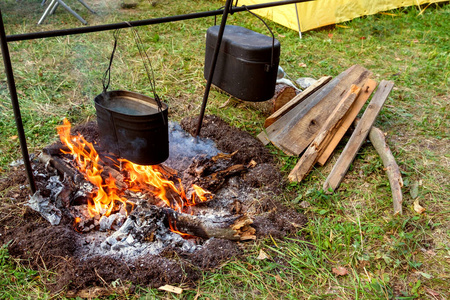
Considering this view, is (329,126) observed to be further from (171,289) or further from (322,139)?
(171,289)

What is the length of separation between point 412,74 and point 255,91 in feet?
11.2

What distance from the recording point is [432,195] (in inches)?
137

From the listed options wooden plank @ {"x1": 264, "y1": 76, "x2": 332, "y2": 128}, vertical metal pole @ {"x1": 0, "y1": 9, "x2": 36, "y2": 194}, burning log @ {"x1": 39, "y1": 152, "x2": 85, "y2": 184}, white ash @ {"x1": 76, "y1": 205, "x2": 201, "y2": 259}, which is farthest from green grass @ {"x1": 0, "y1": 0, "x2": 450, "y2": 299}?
vertical metal pole @ {"x1": 0, "y1": 9, "x2": 36, "y2": 194}

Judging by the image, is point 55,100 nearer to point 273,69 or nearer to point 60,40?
point 60,40

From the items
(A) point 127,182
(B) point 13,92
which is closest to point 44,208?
(A) point 127,182

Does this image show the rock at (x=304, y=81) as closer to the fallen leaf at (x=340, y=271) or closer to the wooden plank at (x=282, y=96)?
the wooden plank at (x=282, y=96)

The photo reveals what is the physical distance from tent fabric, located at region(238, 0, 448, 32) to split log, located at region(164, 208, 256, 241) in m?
5.37

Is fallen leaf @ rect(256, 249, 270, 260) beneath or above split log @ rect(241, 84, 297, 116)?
beneath

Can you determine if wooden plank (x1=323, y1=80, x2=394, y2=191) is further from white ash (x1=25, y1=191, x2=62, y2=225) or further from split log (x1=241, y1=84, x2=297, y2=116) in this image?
white ash (x1=25, y1=191, x2=62, y2=225)

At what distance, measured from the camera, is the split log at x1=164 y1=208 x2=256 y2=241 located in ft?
9.66

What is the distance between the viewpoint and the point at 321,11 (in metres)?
7.29

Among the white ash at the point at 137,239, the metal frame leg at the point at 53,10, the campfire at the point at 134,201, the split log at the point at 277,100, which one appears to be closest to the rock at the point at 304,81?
the split log at the point at 277,100

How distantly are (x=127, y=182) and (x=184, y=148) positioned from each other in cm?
88

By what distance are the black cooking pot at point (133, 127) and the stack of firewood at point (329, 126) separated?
1.46 meters
